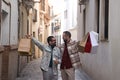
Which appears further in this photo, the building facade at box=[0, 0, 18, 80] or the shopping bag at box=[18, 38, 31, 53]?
the building facade at box=[0, 0, 18, 80]

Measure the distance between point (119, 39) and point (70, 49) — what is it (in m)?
1.36

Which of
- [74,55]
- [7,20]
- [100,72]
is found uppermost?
[7,20]

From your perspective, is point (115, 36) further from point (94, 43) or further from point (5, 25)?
point (5, 25)

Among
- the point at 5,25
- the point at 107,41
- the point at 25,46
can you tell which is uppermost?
the point at 5,25

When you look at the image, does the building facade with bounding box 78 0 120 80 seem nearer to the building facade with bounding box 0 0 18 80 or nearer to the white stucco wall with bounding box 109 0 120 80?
the white stucco wall with bounding box 109 0 120 80

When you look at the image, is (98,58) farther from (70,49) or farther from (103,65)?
(70,49)

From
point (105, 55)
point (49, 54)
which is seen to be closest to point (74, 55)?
point (49, 54)

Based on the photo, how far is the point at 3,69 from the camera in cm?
1137

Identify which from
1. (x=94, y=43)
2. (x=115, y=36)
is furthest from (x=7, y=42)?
(x=94, y=43)

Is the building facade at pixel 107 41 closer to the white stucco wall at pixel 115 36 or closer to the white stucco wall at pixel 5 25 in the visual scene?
the white stucco wall at pixel 115 36

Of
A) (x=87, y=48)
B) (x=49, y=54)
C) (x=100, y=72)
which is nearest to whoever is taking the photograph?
(x=49, y=54)

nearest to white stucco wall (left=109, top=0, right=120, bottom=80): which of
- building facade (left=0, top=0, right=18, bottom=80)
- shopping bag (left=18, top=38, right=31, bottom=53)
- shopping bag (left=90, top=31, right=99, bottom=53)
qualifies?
shopping bag (left=90, top=31, right=99, bottom=53)

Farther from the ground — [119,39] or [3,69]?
[119,39]

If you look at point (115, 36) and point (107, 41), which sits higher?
point (115, 36)
